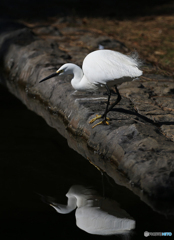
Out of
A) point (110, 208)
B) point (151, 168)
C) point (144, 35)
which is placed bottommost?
point (110, 208)

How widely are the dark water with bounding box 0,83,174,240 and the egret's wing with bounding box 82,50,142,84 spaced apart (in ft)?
2.76

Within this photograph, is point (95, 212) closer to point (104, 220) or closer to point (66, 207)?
point (104, 220)

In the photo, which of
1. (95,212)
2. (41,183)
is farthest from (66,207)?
(41,183)

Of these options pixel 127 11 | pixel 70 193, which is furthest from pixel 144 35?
pixel 70 193

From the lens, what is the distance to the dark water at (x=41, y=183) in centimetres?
264

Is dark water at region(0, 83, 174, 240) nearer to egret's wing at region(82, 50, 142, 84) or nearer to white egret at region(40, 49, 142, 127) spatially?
white egret at region(40, 49, 142, 127)

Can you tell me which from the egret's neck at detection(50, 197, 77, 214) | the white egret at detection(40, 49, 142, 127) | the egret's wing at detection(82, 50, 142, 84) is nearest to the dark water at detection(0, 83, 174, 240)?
the egret's neck at detection(50, 197, 77, 214)

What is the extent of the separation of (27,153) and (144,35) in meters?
4.78

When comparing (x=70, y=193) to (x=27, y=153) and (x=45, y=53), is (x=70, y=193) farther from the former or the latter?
(x=45, y=53)

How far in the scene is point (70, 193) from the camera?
3139 mm

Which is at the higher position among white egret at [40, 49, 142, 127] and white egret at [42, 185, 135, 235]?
white egret at [40, 49, 142, 127]

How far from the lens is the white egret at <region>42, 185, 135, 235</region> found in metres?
2.69

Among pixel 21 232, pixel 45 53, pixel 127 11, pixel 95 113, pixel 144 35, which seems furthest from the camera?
pixel 127 11

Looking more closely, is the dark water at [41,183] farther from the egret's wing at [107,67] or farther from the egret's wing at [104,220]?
the egret's wing at [107,67]
